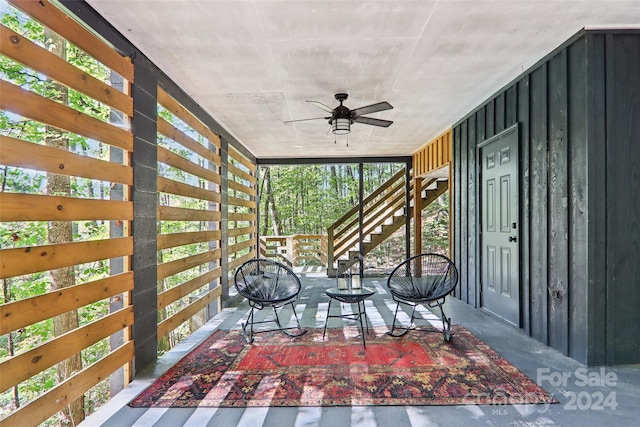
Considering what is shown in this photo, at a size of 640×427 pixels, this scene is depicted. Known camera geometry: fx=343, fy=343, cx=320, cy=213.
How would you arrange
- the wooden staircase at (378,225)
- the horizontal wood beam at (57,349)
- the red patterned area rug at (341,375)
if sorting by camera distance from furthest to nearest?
the wooden staircase at (378,225)
the red patterned area rug at (341,375)
the horizontal wood beam at (57,349)

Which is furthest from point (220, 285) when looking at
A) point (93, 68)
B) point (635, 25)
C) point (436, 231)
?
point (436, 231)

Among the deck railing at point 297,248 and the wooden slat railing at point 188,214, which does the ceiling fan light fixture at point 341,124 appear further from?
the deck railing at point 297,248

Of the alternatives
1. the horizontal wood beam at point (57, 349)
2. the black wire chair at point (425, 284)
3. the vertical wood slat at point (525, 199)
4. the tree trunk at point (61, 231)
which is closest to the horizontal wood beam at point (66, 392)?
the horizontal wood beam at point (57, 349)

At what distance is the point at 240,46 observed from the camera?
2.78 metres

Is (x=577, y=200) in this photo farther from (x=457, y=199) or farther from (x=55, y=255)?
(x=55, y=255)

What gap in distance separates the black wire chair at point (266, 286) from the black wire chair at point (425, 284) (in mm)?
984

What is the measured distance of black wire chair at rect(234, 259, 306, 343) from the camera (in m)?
3.32

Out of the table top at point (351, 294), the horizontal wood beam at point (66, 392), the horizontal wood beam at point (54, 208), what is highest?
the horizontal wood beam at point (54, 208)

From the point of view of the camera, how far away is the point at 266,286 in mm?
3641

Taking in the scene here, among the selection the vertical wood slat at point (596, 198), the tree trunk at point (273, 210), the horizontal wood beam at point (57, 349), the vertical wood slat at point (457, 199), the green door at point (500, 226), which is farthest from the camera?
the tree trunk at point (273, 210)

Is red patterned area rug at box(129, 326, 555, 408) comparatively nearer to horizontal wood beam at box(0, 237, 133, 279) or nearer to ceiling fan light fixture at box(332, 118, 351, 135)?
horizontal wood beam at box(0, 237, 133, 279)

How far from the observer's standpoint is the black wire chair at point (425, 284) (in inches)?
130

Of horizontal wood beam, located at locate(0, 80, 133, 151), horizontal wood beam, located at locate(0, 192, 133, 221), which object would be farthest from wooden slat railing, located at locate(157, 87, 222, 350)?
horizontal wood beam, located at locate(0, 192, 133, 221)

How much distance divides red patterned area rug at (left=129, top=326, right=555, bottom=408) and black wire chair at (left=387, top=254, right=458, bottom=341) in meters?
0.23
